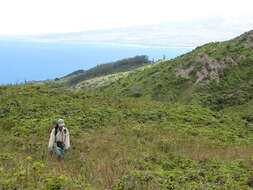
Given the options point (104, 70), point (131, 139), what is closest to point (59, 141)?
point (131, 139)

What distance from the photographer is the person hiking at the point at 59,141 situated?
1181 cm

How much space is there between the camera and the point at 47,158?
37.9 feet

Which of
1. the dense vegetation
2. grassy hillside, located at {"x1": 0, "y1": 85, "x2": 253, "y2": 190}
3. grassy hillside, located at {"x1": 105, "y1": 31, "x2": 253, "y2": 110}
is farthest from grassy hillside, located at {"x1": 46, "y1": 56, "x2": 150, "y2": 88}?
grassy hillside, located at {"x1": 0, "y1": 85, "x2": 253, "y2": 190}

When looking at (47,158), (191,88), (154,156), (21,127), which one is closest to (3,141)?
(21,127)

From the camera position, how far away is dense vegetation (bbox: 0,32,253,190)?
27.9ft

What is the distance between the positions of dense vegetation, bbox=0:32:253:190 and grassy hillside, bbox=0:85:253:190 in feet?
0.10

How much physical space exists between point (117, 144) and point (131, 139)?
1.42 meters

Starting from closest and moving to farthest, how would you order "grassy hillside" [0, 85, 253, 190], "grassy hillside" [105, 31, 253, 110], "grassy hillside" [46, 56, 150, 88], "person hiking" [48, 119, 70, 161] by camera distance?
1. "grassy hillside" [0, 85, 253, 190]
2. "person hiking" [48, 119, 70, 161]
3. "grassy hillside" [105, 31, 253, 110]
4. "grassy hillside" [46, 56, 150, 88]

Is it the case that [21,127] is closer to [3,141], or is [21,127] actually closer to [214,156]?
[3,141]

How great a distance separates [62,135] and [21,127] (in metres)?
6.92

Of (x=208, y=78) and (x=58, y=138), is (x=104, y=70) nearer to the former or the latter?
(x=208, y=78)

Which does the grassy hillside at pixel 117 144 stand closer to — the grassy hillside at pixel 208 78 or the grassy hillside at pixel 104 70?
the grassy hillside at pixel 208 78

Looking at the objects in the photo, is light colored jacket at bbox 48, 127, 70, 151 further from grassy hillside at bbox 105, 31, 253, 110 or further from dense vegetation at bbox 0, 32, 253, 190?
grassy hillside at bbox 105, 31, 253, 110

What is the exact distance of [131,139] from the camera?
15.9 metres
